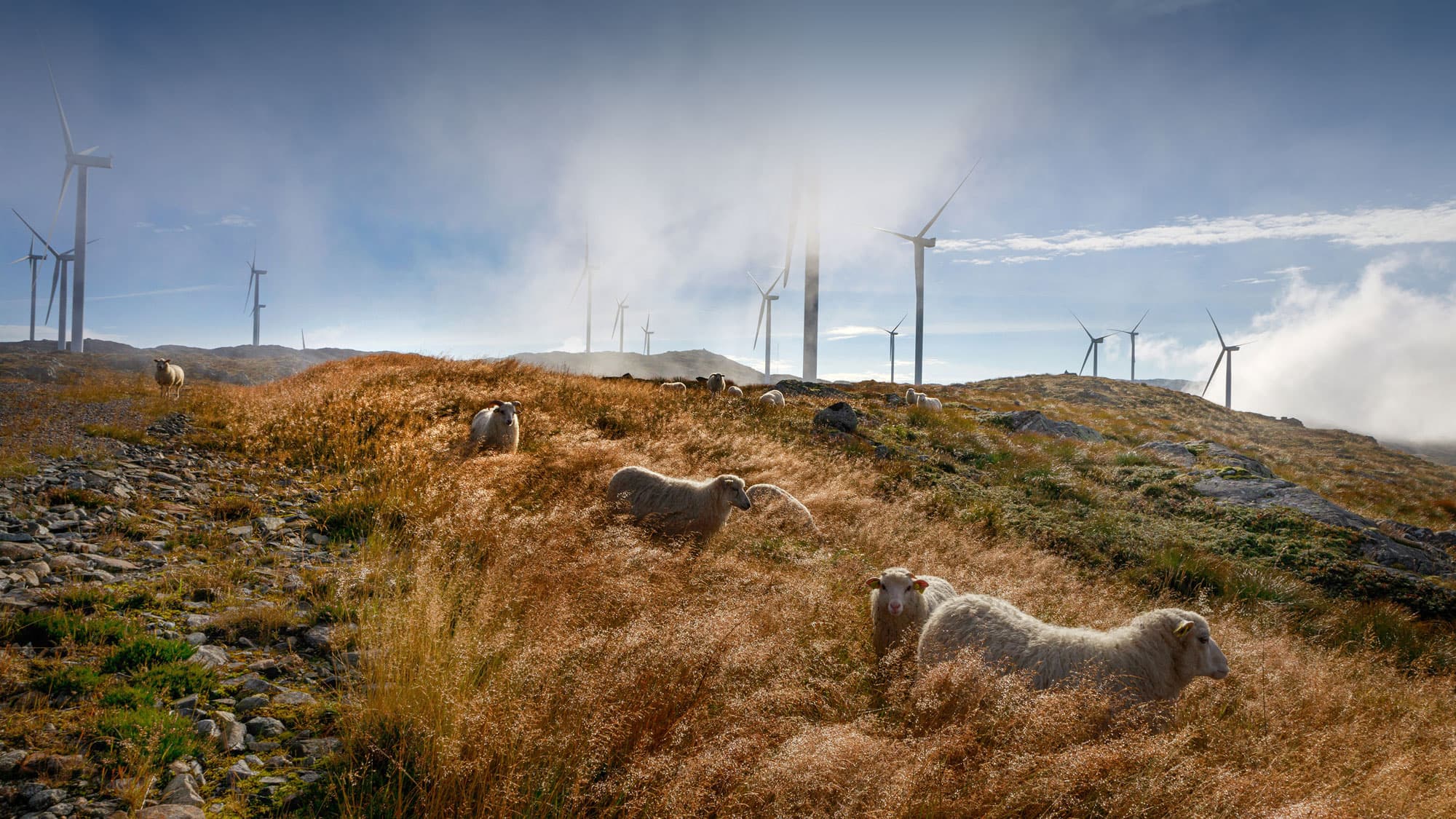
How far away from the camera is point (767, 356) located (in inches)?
2505

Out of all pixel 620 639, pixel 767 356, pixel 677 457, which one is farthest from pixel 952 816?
pixel 767 356

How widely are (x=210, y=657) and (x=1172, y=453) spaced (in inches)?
1134

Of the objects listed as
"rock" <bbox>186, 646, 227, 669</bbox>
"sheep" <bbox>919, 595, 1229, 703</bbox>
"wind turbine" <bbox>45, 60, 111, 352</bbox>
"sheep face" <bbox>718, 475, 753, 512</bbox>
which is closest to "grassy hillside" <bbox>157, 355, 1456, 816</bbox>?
"sheep" <bbox>919, 595, 1229, 703</bbox>

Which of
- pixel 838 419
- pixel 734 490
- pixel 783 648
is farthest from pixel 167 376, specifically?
pixel 783 648

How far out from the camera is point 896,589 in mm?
6160

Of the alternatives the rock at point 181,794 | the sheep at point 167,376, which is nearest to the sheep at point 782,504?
the rock at point 181,794

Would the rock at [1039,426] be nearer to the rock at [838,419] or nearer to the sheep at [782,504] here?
the rock at [838,419]

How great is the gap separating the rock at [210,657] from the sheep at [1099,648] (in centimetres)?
538

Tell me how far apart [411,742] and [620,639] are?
1.29m

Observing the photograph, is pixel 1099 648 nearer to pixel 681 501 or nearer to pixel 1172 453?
pixel 681 501

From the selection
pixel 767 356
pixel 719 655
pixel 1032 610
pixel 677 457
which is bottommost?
pixel 1032 610

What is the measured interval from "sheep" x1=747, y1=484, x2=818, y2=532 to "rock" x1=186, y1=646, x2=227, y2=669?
24.1 feet

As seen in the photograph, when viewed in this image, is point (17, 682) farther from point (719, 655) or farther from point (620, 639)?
point (719, 655)

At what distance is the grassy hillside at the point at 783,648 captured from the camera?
3.19 metres
